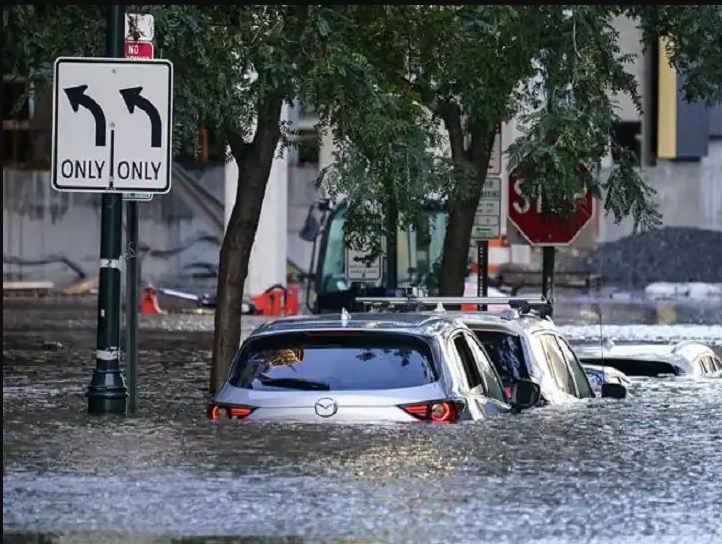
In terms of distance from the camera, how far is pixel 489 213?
2488 centimetres

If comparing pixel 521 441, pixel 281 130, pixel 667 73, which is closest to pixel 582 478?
pixel 521 441

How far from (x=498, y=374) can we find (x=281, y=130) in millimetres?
6036

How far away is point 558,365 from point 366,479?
6.25 metres

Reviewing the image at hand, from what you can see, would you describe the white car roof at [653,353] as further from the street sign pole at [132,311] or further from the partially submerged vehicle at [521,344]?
the street sign pole at [132,311]

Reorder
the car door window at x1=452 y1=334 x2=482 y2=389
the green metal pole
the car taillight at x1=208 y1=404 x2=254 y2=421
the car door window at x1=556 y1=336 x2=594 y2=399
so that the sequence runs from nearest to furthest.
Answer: the car taillight at x1=208 y1=404 x2=254 y2=421, the car door window at x1=452 y1=334 x2=482 y2=389, the green metal pole, the car door window at x1=556 y1=336 x2=594 y2=399

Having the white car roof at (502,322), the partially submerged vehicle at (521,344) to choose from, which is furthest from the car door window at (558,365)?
the white car roof at (502,322)

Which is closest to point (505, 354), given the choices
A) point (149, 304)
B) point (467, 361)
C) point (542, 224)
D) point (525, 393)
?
point (525, 393)

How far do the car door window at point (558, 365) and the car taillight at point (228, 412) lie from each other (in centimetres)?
375

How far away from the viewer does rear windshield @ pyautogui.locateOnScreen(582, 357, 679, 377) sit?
22.3m

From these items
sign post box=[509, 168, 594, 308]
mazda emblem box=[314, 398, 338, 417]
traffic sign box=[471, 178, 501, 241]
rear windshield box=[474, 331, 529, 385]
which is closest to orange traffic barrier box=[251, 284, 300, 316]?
traffic sign box=[471, 178, 501, 241]

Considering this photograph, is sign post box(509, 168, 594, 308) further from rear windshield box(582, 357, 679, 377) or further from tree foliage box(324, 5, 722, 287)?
tree foliage box(324, 5, 722, 287)

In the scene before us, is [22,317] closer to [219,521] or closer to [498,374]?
[498,374]

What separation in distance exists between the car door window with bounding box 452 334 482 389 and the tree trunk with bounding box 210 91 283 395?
5.60 meters

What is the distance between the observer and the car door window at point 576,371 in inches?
659
